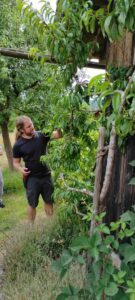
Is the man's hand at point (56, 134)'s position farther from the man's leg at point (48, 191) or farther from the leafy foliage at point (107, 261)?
the leafy foliage at point (107, 261)

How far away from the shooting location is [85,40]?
292 centimetres

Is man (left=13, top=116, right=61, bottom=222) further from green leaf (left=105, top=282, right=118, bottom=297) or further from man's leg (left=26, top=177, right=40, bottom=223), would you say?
green leaf (left=105, top=282, right=118, bottom=297)

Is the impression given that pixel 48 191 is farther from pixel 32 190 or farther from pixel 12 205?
pixel 12 205

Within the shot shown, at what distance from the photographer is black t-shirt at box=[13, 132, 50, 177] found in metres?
5.12

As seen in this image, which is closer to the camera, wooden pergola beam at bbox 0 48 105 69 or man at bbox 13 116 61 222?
wooden pergola beam at bbox 0 48 105 69

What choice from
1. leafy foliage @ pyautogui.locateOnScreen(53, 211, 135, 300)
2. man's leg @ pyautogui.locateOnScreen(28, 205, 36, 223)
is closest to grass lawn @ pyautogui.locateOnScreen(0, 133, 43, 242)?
man's leg @ pyautogui.locateOnScreen(28, 205, 36, 223)

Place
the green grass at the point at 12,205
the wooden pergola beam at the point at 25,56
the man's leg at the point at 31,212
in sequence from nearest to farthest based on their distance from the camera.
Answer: the wooden pergola beam at the point at 25,56
the man's leg at the point at 31,212
the green grass at the point at 12,205

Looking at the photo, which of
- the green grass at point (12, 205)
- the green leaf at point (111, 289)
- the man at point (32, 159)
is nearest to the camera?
the green leaf at point (111, 289)

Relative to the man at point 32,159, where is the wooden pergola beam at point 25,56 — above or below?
above

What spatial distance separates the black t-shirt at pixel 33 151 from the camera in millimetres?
5121

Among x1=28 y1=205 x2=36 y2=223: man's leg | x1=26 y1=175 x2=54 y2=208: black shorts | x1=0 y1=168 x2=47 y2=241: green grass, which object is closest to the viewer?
x1=26 y1=175 x2=54 y2=208: black shorts

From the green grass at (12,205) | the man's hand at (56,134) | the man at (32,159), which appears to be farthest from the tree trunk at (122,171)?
the green grass at (12,205)

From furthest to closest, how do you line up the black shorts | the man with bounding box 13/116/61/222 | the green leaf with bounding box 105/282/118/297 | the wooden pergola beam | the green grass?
the green grass < the black shorts < the man with bounding box 13/116/61/222 < the wooden pergola beam < the green leaf with bounding box 105/282/118/297

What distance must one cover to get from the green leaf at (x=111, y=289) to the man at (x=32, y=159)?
319 cm
